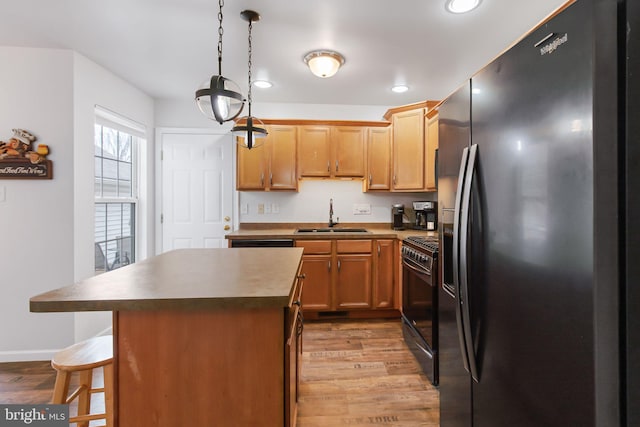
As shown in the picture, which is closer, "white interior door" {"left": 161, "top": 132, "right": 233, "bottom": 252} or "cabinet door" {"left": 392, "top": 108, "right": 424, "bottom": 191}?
"cabinet door" {"left": 392, "top": 108, "right": 424, "bottom": 191}

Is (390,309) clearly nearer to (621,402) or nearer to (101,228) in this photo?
(621,402)

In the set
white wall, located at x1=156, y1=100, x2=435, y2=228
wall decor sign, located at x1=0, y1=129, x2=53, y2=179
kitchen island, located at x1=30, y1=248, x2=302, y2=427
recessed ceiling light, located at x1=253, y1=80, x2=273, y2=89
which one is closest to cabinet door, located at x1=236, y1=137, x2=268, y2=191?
white wall, located at x1=156, y1=100, x2=435, y2=228

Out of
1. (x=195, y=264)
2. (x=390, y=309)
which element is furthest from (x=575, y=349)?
(x=390, y=309)

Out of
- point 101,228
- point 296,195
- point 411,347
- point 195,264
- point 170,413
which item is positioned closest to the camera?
point 170,413

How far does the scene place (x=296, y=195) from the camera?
3.67m

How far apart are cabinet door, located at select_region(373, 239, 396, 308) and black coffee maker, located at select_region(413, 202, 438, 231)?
587mm

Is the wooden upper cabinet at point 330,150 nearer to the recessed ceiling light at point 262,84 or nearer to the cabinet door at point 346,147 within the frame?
the cabinet door at point 346,147

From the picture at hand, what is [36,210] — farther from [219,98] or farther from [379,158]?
[379,158]

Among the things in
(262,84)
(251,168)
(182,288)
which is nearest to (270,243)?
(251,168)

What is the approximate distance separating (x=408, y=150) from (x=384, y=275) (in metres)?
1.38

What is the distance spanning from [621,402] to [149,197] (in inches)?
154

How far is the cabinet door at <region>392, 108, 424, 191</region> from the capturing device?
315 cm

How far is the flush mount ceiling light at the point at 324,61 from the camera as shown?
232 centimetres

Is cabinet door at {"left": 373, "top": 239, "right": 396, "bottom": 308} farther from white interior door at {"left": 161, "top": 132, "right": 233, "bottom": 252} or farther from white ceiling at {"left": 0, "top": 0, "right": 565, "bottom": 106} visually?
white interior door at {"left": 161, "top": 132, "right": 233, "bottom": 252}
